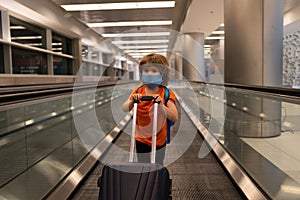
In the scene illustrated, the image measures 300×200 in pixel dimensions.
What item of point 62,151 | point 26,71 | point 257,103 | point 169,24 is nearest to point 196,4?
point 169,24

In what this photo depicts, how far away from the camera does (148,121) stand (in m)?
2.34

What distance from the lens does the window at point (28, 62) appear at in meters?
9.23

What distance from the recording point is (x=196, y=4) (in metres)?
9.56

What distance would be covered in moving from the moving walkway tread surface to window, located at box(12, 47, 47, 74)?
20.1 ft

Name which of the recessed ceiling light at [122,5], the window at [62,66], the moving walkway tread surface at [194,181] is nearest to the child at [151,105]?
the moving walkway tread surface at [194,181]

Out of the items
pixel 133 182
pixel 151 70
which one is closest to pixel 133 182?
pixel 133 182

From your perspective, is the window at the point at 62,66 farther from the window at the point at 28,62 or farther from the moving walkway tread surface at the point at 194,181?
the moving walkway tread surface at the point at 194,181

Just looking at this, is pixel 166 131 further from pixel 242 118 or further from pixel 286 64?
pixel 286 64

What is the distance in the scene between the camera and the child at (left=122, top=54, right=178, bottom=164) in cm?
216

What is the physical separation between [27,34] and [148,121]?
9.15m

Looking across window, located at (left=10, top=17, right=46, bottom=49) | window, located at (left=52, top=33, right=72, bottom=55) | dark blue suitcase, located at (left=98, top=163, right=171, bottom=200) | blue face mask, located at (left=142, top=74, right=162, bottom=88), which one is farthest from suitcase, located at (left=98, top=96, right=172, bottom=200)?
window, located at (left=52, top=33, right=72, bottom=55)

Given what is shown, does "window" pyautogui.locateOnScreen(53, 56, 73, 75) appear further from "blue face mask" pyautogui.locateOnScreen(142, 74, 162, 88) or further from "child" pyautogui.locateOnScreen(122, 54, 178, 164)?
Answer: "blue face mask" pyautogui.locateOnScreen(142, 74, 162, 88)

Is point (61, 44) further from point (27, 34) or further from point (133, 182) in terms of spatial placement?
point (133, 182)

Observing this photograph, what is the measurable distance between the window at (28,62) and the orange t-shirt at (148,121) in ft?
25.6
